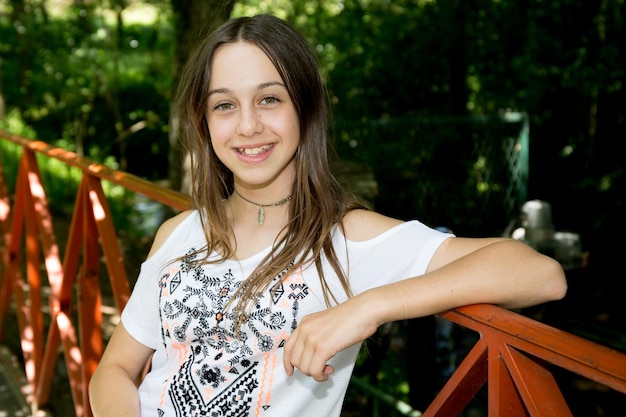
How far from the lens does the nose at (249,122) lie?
60.9 inches

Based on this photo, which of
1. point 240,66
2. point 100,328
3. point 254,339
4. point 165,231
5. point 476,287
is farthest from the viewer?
point 100,328

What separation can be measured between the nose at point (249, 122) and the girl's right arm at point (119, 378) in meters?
0.59

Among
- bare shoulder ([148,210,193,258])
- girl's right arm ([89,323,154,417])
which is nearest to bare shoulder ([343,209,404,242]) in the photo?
bare shoulder ([148,210,193,258])

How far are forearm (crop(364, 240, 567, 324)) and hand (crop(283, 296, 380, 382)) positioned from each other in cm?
3

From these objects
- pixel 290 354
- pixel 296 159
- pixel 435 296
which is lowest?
pixel 290 354

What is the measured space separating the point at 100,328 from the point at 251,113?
134 centimetres

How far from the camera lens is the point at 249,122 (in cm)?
155

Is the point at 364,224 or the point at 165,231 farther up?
the point at 364,224

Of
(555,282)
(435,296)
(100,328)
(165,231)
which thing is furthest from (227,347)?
(100,328)

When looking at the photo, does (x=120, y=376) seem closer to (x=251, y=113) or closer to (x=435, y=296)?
(x=251, y=113)

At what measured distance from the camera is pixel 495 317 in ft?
3.51

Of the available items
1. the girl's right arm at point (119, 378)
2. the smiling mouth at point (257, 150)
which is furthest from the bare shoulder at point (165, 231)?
the smiling mouth at point (257, 150)

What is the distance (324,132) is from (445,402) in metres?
0.71

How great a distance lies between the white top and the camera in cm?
146
